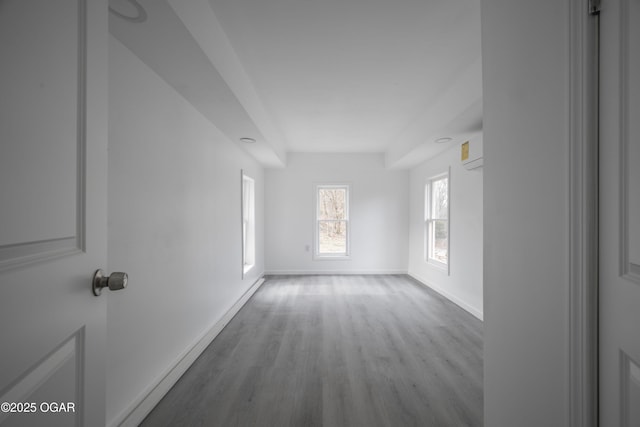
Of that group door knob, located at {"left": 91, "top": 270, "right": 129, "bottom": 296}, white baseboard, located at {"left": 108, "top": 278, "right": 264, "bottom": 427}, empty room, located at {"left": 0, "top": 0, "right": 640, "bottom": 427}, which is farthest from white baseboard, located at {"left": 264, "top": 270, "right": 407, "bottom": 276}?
door knob, located at {"left": 91, "top": 270, "right": 129, "bottom": 296}

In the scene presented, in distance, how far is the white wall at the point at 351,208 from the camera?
582 centimetres

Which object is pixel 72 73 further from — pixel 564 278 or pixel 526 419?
pixel 526 419

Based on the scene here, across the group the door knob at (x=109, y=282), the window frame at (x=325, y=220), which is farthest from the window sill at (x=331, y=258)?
the door knob at (x=109, y=282)

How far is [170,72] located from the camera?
1849mm

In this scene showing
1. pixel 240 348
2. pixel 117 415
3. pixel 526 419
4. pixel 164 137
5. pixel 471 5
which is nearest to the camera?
pixel 526 419

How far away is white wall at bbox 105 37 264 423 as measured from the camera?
5.00 ft

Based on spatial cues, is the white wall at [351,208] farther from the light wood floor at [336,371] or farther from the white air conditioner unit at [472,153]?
the white air conditioner unit at [472,153]

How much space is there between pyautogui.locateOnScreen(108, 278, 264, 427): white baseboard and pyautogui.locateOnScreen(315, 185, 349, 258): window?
3.17 meters

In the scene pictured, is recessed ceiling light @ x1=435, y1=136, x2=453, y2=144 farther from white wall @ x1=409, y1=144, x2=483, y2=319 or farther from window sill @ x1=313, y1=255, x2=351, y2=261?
window sill @ x1=313, y1=255, x2=351, y2=261

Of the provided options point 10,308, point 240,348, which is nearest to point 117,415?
point 240,348

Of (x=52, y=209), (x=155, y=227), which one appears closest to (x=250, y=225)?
(x=155, y=227)

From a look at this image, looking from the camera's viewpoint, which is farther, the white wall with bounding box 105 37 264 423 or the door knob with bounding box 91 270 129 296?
the white wall with bounding box 105 37 264 423

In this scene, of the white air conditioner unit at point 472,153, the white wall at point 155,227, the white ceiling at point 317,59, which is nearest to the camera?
the white wall at point 155,227

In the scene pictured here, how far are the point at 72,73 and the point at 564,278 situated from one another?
57.8 inches
